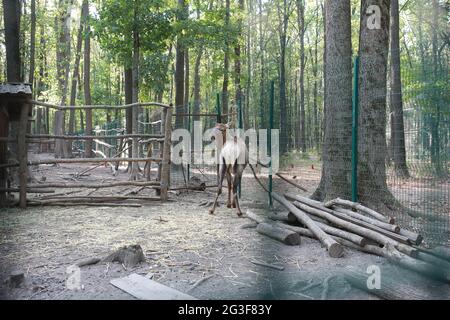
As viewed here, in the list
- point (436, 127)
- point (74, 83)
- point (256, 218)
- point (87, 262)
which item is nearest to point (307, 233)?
point (256, 218)

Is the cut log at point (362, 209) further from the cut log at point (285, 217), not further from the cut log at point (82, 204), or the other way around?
the cut log at point (82, 204)

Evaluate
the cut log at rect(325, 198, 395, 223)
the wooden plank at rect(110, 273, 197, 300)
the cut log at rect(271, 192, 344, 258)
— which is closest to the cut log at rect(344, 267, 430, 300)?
the cut log at rect(271, 192, 344, 258)

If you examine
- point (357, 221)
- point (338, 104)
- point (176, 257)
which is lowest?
point (176, 257)

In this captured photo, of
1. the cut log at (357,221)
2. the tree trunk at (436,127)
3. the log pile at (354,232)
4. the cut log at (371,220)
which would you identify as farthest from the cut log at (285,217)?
the tree trunk at (436,127)

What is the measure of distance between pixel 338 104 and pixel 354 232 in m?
2.36

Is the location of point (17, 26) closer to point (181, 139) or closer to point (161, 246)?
point (181, 139)

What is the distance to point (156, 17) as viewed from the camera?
11102 millimetres

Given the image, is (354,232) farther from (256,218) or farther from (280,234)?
(256,218)

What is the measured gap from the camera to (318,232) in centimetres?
485

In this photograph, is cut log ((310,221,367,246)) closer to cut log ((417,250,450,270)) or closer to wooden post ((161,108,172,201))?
cut log ((417,250,450,270))

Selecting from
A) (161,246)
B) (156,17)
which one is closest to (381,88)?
(161,246)

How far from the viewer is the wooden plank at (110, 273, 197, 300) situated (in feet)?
10.6

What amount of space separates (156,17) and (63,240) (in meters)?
7.69
